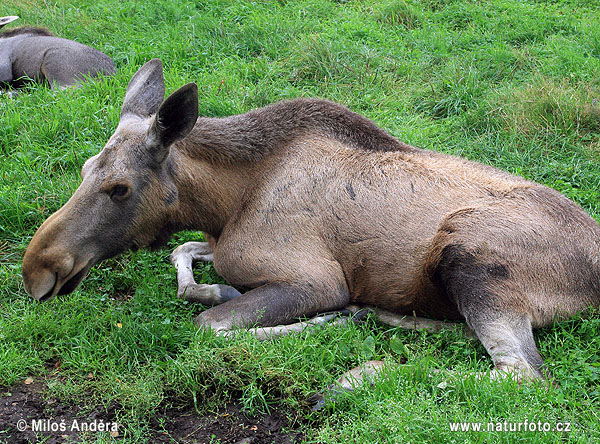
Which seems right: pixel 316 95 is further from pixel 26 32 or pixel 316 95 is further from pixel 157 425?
pixel 157 425

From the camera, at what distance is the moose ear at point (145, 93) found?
585 centimetres

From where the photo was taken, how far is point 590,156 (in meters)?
7.30

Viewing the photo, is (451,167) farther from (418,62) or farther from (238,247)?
(418,62)

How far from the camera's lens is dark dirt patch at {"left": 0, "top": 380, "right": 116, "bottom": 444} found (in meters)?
4.12

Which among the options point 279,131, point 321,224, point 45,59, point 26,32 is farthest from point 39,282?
point 26,32

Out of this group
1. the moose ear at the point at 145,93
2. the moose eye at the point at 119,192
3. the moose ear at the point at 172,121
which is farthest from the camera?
the moose ear at the point at 145,93

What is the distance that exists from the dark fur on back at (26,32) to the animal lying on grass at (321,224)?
5784 millimetres

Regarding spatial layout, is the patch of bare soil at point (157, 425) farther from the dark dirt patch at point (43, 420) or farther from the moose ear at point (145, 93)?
the moose ear at point (145, 93)

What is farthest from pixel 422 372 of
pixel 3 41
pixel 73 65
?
pixel 3 41

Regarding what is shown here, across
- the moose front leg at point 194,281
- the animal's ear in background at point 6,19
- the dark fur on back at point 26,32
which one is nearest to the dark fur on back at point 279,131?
the moose front leg at point 194,281

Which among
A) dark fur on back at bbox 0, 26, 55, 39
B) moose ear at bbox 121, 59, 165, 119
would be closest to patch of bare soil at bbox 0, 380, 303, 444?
moose ear at bbox 121, 59, 165, 119

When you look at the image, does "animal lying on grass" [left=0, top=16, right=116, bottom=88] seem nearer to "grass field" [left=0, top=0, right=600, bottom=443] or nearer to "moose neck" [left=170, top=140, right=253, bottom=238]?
"grass field" [left=0, top=0, right=600, bottom=443]

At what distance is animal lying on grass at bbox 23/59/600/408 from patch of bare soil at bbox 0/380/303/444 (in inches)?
31.2

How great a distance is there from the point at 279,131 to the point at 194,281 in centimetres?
142
